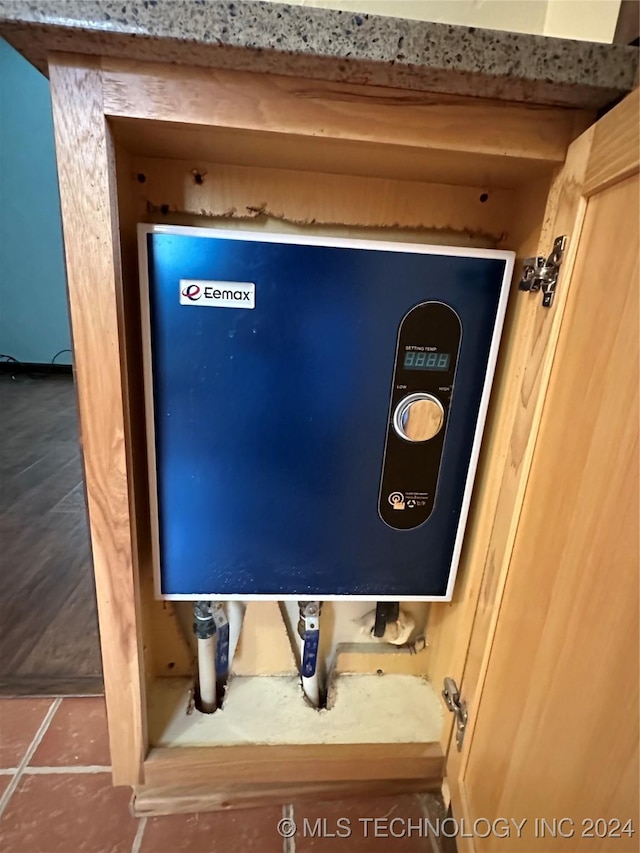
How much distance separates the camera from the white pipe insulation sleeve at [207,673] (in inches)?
36.5

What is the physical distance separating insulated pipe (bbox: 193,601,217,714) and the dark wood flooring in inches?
11.7

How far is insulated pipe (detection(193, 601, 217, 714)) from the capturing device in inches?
35.6

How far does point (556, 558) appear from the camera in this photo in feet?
1.86

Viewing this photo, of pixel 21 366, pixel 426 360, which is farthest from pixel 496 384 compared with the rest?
pixel 21 366

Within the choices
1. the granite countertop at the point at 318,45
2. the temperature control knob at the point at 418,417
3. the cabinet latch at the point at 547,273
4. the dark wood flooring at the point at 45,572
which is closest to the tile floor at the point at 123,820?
the dark wood flooring at the point at 45,572

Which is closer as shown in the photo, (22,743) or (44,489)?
(22,743)

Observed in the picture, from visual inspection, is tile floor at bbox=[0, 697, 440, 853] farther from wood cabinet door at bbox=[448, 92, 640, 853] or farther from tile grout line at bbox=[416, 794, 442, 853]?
wood cabinet door at bbox=[448, 92, 640, 853]

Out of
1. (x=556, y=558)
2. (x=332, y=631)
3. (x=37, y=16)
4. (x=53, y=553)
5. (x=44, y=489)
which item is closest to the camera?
(x=37, y=16)

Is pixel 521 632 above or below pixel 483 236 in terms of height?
below

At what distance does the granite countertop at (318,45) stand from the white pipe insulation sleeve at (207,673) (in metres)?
0.89

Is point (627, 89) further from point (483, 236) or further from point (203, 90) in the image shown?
point (203, 90)

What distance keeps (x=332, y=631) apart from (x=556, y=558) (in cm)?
60

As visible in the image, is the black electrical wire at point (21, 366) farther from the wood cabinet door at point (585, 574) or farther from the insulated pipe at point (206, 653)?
the wood cabinet door at point (585, 574)

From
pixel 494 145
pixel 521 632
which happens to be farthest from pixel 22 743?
pixel 494 145
